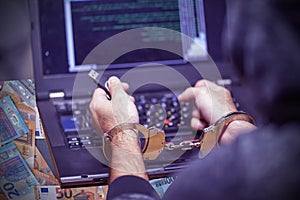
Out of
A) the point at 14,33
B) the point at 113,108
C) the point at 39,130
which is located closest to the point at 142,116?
the point at 113,108

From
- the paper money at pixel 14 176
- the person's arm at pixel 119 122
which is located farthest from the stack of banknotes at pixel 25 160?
the person's arm at pixel 119 122

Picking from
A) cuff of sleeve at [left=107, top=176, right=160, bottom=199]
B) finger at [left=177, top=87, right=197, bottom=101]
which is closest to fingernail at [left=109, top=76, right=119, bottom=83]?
finger at [left=177, top=87, right=197, bottom=101]

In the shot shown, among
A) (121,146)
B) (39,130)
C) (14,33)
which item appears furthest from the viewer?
(14,33)

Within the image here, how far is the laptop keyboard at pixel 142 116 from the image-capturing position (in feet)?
2.88

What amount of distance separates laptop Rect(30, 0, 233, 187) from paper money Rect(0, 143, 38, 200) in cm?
6

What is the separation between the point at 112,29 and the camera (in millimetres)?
928

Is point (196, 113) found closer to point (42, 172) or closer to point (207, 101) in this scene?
point (207, 101)

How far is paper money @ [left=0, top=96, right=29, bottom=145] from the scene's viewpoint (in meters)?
0.89

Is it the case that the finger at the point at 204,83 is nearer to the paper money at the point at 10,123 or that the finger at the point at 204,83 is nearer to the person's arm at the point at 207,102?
the person's arm at the point at 207,102

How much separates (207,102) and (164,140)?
0.13 meters

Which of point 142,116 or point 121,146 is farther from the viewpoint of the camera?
point 142,116

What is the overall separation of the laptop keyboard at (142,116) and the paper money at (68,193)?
0.07m

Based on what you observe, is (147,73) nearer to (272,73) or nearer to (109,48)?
(109,48)

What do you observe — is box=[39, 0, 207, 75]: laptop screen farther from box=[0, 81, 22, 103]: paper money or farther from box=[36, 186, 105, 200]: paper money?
box=[36, 186, 105, 200]: paper money
